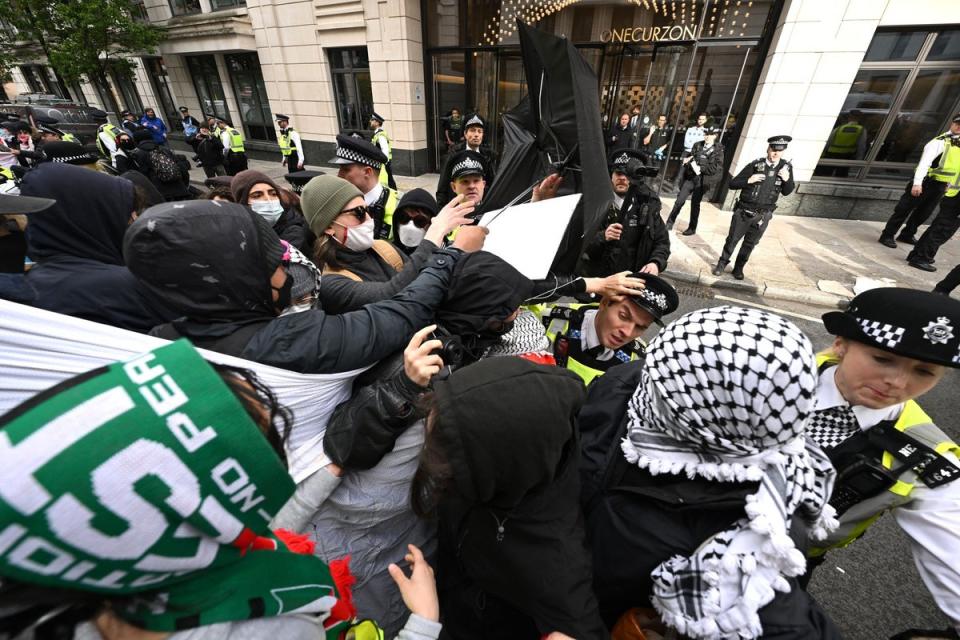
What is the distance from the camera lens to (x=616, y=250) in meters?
3.67

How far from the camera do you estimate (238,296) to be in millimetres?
1121

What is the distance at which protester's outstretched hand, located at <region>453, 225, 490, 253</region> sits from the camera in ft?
5.41

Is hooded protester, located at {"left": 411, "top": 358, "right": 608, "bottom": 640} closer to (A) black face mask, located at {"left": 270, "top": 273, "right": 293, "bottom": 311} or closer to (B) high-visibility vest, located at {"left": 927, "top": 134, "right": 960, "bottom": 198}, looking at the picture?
(A) black face mask, located at {"left": 270, "top": 273, "right": 293, "bottom": 311}

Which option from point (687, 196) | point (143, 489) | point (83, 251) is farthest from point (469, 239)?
point (687, 196)

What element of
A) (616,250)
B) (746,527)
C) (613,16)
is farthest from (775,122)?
(746,527)

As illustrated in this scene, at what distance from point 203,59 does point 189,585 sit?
19.2 meters

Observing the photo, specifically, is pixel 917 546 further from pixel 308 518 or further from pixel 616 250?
pixel 616 250

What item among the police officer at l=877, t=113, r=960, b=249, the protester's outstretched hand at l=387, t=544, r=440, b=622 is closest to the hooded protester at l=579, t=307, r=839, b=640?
the protester's outstretched hand at l=387, t=544, r=440, b=622

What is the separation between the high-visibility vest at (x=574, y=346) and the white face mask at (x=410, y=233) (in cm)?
105

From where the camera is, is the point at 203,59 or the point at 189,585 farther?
the point at 203,59

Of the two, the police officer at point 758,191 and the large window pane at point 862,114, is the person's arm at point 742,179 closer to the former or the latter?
the police officer at point 758,191

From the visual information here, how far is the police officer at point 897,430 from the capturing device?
1184 mm

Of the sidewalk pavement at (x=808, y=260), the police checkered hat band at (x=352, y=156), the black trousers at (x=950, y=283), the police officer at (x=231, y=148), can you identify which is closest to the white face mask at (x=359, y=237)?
the police checkered hat band at (x=352, y=156)

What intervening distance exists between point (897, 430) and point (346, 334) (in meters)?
1.85
